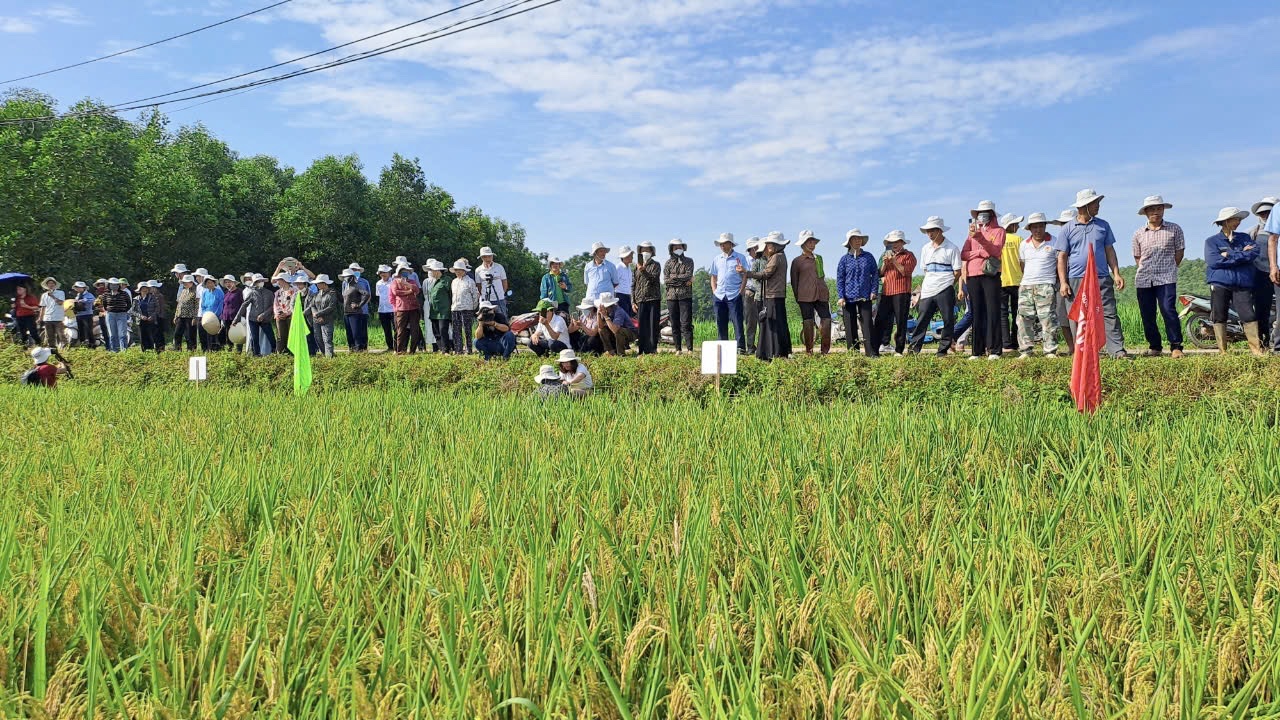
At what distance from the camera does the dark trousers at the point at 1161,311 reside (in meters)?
8.08

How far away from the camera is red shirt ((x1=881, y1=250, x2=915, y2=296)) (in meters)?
9.62

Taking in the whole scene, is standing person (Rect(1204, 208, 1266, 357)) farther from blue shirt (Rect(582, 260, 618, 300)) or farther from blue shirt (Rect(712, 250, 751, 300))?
blue shirt (Rect(582, 260, 618, 300))

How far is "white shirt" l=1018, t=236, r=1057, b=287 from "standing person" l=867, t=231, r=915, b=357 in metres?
1.33

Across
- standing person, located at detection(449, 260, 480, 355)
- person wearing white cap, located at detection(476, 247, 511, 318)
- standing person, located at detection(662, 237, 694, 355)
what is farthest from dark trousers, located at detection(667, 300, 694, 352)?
standing person, located at detection(449, 260, 480, 355)

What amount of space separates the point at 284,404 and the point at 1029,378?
6.40 m

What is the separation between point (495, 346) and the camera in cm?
1088

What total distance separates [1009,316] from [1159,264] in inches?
98.2

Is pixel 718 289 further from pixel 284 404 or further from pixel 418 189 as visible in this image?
pixel 418 189

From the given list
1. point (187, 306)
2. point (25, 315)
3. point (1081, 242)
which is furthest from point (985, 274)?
point (25, 315)

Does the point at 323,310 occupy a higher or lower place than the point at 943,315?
higher

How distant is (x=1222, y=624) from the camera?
1951 millimetres

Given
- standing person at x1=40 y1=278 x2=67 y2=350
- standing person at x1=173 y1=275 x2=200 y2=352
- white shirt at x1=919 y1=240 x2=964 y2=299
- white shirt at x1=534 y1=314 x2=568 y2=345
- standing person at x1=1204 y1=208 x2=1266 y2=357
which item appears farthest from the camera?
standing person at x1=40 y1=278 x2=67 y2=350

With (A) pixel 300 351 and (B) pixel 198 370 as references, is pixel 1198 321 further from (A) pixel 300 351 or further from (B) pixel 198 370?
(B) pixel 198 370

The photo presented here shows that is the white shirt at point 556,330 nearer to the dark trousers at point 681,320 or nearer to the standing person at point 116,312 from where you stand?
the dark trousers at point 681,320
